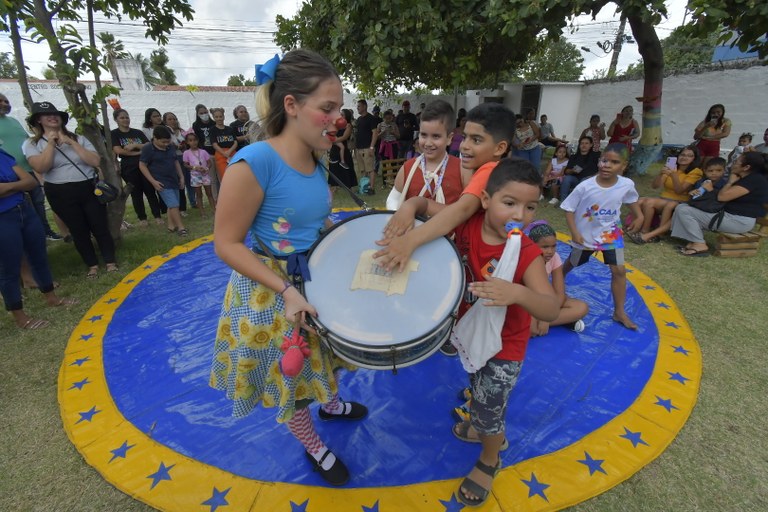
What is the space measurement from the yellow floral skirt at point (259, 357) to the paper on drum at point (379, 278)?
1.15 ft

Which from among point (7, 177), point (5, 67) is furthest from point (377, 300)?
point (5, 67)

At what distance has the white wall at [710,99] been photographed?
10.9 meters

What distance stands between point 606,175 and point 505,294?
260 cm

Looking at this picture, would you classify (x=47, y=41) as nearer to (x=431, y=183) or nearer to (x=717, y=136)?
(x=431, y=183)

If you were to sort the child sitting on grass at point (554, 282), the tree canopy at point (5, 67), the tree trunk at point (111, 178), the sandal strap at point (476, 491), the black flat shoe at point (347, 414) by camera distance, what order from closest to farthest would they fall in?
the sandal strap at point (476, 491) → the black flat shoe at point (347, 414) → the child sitting on grass at point (554, 282) → the tree trunk at point (111, 178) → the tree canopy at point (5, 67)

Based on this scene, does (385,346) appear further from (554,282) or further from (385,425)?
(554,282)

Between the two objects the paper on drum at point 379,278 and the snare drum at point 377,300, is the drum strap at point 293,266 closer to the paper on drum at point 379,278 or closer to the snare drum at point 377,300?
the snare drum at point 377,300

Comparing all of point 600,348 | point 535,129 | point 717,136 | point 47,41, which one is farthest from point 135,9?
point 717,136

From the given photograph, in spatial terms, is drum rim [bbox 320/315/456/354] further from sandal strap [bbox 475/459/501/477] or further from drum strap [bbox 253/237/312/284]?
sandal strap [bbox 475/459/501/477]

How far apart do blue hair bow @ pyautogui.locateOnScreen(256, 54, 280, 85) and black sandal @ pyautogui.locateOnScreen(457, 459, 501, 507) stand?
6.92 feet

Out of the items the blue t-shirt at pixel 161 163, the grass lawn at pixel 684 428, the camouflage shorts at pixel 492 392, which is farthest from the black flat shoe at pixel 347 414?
the blue t-shirt at pixel 161 163

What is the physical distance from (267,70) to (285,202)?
515mm

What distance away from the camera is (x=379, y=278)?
1.51 metres

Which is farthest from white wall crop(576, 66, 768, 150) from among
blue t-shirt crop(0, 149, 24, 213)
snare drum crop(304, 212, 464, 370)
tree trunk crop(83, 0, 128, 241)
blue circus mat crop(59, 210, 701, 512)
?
blue t-shirt crop(0, 149, 24, 213)
